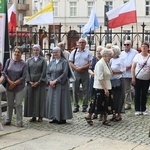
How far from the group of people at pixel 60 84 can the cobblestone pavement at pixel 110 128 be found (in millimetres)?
198

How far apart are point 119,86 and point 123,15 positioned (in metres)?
3.69

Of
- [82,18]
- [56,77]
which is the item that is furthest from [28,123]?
[82,18]

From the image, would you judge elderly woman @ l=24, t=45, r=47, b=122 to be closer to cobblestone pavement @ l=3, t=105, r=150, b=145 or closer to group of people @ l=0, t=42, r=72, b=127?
group of people @ l=0, t=42, r=72, b=127

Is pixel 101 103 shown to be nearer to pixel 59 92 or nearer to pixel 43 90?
pixel 59 92

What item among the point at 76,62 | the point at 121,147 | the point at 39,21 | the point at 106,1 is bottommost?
the point at 121,147

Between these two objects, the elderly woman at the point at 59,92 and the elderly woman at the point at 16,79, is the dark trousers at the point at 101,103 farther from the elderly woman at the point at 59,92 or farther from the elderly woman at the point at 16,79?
the elderly woman at the point at 16,79

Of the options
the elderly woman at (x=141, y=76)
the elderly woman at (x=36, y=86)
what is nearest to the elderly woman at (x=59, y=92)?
the elderly woman at (x=36, y=86)

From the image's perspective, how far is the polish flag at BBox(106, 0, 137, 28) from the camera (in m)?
12.5

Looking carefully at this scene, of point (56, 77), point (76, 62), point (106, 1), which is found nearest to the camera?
point (56, 77)

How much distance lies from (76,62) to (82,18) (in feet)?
136

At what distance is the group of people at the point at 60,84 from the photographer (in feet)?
29.1

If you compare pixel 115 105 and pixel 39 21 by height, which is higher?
pixel 39 21

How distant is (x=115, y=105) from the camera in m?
9.62

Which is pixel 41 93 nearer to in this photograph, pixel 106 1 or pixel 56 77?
pixel 56 77
